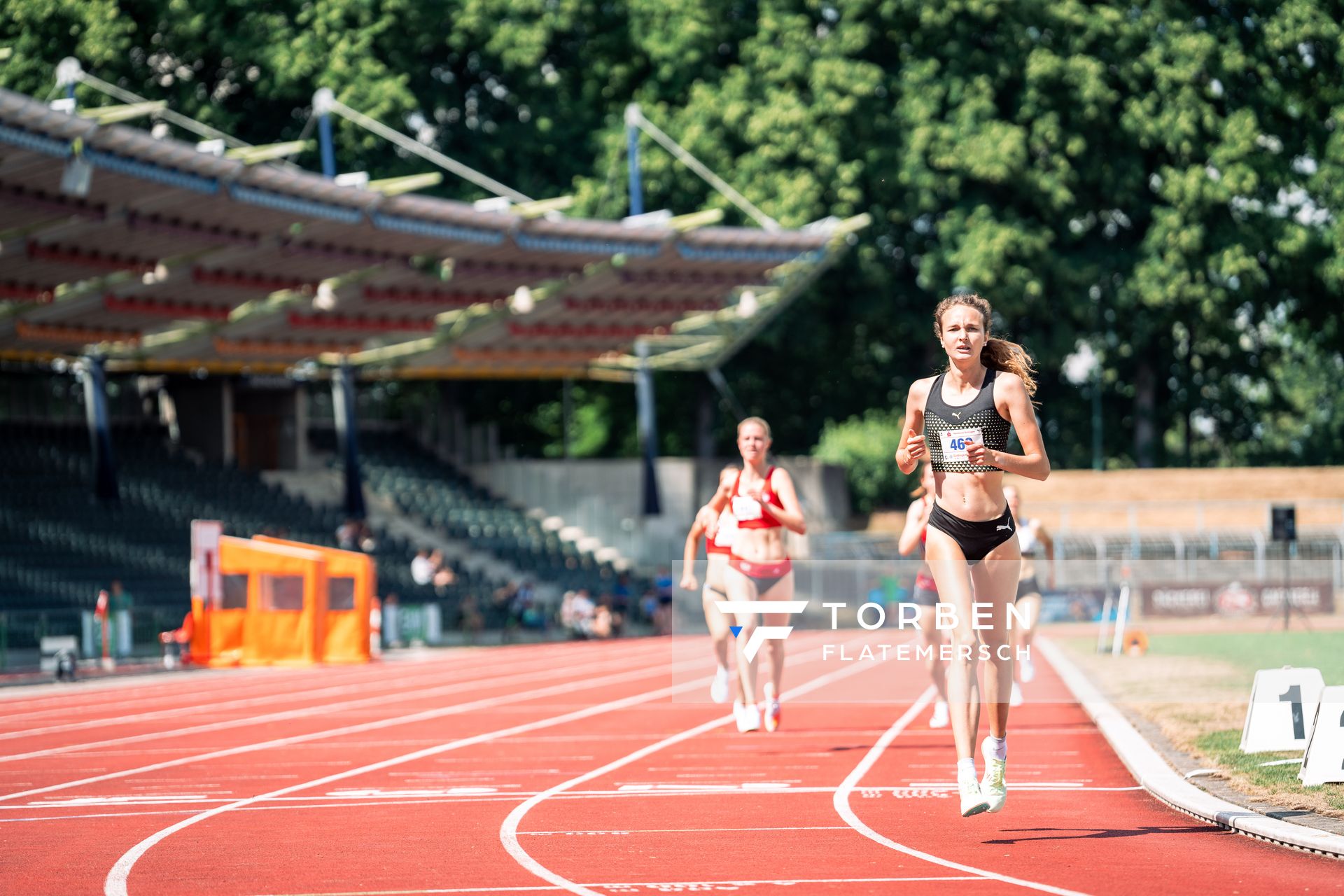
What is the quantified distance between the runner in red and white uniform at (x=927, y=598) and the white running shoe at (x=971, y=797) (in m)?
3.48

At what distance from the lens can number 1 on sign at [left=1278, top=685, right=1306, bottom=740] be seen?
1115cm

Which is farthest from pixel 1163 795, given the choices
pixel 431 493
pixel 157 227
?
pixel 431 493

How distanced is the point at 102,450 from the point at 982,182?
984 inches

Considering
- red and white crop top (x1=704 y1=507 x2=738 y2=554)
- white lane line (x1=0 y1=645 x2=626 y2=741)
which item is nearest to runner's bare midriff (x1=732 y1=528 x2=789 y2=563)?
red and white crop top (x1=704 y1=507 x2=738 y2=554)

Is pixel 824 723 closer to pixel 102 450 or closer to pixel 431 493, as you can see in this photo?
pixel 102 450

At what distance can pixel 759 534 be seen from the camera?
1327cm

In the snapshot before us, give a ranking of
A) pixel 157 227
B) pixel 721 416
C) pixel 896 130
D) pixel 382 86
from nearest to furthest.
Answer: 1. pixel 157 227
2. pixel 382 86
3. pixel 896 130
4. pixel 721 416

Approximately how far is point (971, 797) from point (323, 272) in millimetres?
32238

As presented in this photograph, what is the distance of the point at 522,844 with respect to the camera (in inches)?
346

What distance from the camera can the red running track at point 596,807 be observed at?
7.75 m

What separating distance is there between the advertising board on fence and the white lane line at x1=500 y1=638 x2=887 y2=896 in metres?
18.1

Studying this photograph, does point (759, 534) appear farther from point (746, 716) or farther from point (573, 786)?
point (573, 786)

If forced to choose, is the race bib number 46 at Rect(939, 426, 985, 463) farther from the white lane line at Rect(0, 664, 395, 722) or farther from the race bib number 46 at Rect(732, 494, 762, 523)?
the white lane line at Rect(0, 664, 395, 722)

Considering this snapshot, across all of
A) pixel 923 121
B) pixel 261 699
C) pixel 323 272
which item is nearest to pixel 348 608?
pixel 261 699
